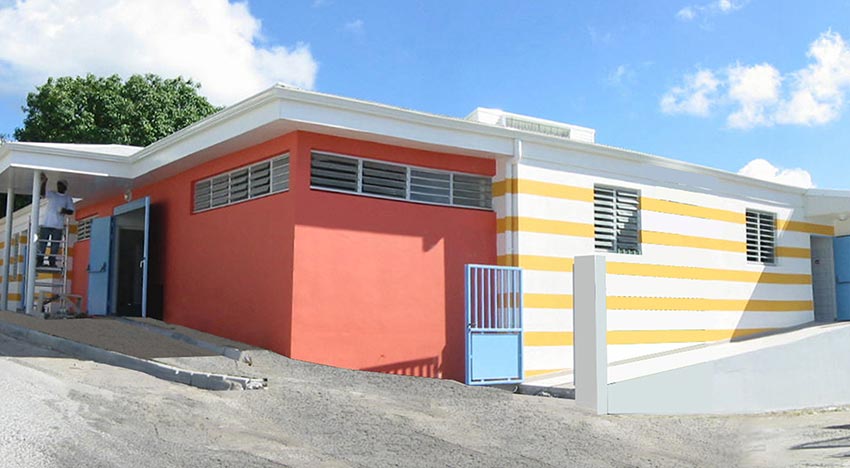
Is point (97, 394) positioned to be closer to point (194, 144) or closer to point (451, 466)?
point (451, 466)

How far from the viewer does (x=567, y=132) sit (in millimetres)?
15359

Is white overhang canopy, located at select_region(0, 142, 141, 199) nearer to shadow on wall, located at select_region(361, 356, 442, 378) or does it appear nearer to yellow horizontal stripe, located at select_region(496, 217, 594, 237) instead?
shadow on wall, located at select_region(361, 356, 442, 378)

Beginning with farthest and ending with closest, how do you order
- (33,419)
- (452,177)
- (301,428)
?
(452,177) < (301,428) < (33,419)

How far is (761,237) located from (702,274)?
2557mm

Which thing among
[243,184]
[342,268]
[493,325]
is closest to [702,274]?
[493,325]

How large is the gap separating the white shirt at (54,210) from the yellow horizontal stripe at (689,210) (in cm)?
1102

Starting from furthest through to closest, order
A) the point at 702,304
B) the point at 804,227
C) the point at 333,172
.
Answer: the point at 804,227 → the point at 702,304 → the point at 333,172

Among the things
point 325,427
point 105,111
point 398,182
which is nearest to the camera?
point 325,427

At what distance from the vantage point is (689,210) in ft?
49.4

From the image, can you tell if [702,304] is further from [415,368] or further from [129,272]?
[129,272]

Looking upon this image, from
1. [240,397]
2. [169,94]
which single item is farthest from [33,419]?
[169,94]

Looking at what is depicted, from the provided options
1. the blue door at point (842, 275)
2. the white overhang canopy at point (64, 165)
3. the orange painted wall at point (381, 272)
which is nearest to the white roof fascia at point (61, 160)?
the white overhang canopy at point (64, 165)

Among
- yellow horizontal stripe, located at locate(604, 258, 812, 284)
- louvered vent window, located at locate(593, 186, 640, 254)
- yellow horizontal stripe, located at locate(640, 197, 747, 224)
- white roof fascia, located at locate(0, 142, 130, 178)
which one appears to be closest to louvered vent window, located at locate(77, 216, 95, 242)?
white roof fascia, located at locate(0, 142, 130, 178)

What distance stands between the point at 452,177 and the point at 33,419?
730 centimetres
